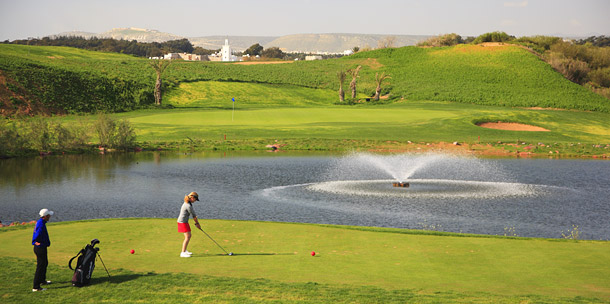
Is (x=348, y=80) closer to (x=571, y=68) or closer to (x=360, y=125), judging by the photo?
(x=571, y=68)

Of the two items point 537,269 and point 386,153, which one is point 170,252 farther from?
point 386,153

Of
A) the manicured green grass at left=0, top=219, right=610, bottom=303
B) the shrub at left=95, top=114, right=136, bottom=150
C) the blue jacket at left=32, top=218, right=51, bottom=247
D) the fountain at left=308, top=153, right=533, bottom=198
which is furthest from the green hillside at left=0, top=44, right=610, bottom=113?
the blue jacket at left=32, top=218, right=51, bottom=247

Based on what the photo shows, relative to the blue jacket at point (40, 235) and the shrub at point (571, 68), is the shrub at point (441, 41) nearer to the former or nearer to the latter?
the shrub at point (571, 68)

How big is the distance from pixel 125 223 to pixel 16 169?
25934 millimetres

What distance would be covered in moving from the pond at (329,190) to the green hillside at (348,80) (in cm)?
4308

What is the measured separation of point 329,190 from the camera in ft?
121

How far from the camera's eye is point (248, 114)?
79.8 m

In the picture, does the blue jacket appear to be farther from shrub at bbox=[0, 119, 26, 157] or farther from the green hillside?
the green hillside

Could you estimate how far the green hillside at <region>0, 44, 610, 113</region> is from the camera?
9162cm

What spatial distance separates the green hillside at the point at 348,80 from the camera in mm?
91625

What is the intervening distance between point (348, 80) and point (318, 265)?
116 meters

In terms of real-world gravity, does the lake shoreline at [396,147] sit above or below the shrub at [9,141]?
below

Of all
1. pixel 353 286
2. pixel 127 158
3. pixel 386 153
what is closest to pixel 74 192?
pixel 127 158

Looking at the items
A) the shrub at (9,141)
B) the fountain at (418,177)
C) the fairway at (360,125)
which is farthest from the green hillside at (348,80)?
the fountain at (418,177)
